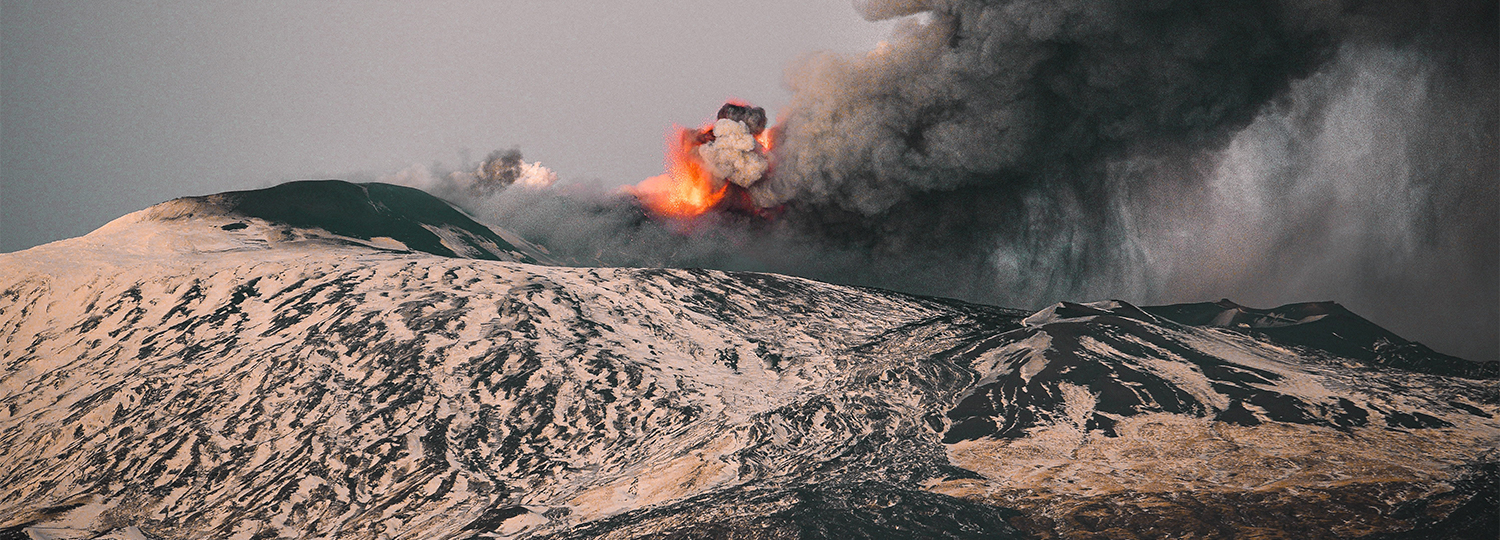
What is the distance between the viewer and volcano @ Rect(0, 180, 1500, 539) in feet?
190

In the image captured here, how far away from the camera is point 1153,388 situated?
77188 mm

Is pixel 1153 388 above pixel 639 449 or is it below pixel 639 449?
above

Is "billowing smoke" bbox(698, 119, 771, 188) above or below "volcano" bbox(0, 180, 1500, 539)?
above

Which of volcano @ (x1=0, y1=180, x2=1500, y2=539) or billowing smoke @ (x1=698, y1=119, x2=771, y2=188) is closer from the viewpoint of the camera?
volcano @ (x1=0, y1=180, x2=1500, y2=539)

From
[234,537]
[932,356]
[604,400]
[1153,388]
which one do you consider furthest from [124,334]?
[1153,388]

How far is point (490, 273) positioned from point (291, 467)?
118 feet

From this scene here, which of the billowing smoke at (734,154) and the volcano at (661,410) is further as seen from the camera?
the billowing smoke at (734,154)

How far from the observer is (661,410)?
248 ft

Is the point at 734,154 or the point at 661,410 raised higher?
the point at 734,154

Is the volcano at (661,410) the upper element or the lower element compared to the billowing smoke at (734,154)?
lower

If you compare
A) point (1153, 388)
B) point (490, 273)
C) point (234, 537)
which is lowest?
point (234, 537)

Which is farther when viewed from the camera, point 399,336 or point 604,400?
point 399,336

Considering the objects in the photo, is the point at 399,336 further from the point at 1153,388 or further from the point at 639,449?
the point at 1153,388

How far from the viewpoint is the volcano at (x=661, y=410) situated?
190 ft
